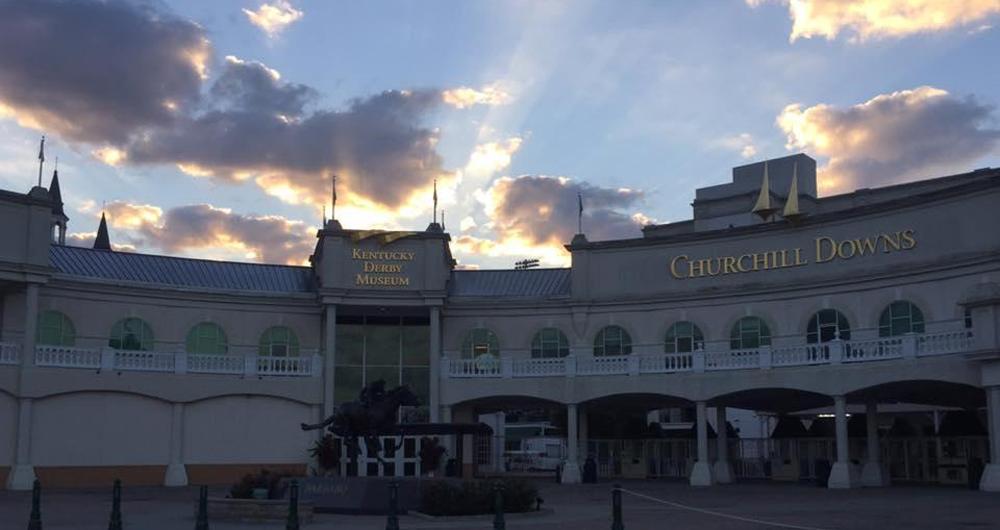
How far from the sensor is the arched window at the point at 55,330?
132 feet

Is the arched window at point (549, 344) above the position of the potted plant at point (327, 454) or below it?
above

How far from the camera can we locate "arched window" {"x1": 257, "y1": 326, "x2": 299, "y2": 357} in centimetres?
4528

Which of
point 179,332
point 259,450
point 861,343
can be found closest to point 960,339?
point 861,343

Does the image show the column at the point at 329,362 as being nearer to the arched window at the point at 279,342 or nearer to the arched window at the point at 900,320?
the arched window at the point at 279,342

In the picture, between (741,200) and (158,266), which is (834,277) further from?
(158,266)

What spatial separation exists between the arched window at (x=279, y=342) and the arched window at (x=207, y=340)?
5.35 ft

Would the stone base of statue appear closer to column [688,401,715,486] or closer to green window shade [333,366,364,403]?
column [688,401,715,486]

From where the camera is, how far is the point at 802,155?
54.9 m

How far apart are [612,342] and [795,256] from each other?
28.2 ft

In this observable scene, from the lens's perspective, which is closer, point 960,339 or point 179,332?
point 960,339

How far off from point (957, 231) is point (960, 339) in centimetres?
515

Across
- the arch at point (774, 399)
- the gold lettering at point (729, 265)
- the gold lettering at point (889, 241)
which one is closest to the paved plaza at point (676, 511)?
the arch at point (774, 399)

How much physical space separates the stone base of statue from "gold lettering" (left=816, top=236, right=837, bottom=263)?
21.1 metres

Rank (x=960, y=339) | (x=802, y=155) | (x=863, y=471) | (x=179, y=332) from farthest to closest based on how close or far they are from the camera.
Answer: (x=802, y=155)
(x=179, y=332)
(x=863, y=471)
(x=960, y=339)
